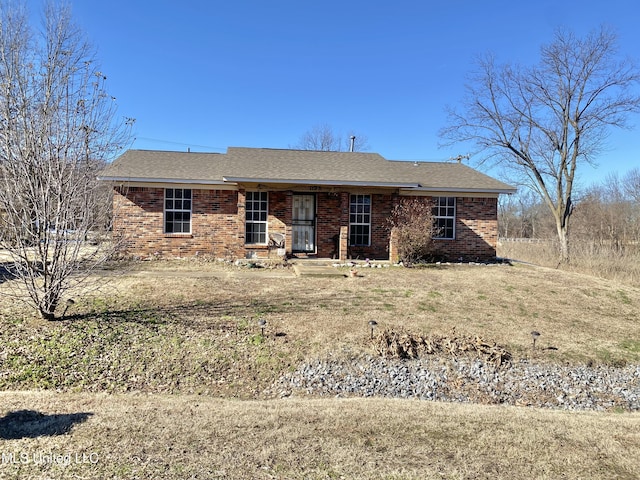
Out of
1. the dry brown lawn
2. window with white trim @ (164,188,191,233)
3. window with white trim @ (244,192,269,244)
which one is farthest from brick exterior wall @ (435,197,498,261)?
the dry brown lawn

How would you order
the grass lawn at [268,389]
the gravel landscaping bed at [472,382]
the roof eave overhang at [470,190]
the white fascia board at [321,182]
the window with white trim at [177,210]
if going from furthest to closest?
the roof eave overhang at [470,190] → the window with white trim at [177,210] → the white fascia board at [321,182] → the gravel landscaping bed at [472,382] → the grass lawn at [268,389]

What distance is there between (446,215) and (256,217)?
699 centimetres

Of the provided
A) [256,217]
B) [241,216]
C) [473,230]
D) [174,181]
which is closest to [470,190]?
[473,230]

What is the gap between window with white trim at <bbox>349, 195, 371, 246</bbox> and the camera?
14.1 meters

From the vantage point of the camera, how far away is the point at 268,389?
507 cm

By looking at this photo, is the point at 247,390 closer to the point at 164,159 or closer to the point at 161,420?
the point at 161,420

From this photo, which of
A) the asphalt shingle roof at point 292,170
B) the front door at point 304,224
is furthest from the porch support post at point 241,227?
the front door at point 304,224

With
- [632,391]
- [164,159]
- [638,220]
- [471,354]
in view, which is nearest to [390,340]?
[471,354]

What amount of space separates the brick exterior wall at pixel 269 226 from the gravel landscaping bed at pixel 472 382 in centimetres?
739

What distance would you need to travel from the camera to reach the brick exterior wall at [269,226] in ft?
42.6

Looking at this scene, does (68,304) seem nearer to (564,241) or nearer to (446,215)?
(446,215)

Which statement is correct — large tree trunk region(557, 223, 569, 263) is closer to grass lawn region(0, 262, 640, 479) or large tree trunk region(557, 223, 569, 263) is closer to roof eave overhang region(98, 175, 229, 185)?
grass lawn region(0, 262, 640, 479)

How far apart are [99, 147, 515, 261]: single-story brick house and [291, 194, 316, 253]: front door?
4 cm

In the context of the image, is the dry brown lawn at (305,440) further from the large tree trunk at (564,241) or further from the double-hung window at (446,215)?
the large tree trunk at (564,241)
